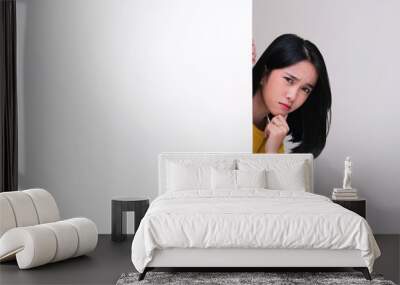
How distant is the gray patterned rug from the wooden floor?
0.72 feet

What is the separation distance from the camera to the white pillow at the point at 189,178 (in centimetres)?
670

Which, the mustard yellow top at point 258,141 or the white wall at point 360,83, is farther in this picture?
the mustard yellow top at point 258,141

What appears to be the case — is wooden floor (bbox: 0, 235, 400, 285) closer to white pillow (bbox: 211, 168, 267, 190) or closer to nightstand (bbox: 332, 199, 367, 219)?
nightstand (bbox: 332, 199, 367, 219)

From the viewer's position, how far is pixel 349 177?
23.0 feet

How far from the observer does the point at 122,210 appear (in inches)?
270

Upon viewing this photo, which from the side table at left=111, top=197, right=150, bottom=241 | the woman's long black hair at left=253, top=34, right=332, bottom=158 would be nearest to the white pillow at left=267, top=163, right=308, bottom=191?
the woman's long black hair at left=253, top=34, right=332, bottom=158

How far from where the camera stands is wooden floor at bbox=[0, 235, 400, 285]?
5041 millimetres

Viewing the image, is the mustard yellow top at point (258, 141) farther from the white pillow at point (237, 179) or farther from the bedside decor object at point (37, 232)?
the bedside decor object at point (37, 232)

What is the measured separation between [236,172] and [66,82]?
232cm

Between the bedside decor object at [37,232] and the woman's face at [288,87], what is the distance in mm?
2639

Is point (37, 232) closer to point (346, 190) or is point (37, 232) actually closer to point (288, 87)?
point (346, 190)

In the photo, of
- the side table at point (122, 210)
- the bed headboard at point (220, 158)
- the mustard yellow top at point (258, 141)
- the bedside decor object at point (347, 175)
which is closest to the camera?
the side table at point (122, 210)

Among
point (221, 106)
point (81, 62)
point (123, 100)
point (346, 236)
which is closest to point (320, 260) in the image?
point (346, 236)

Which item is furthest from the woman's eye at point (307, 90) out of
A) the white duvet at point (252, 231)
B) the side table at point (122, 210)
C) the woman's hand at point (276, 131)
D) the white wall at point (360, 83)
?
the white duvet at point (252, 231)
